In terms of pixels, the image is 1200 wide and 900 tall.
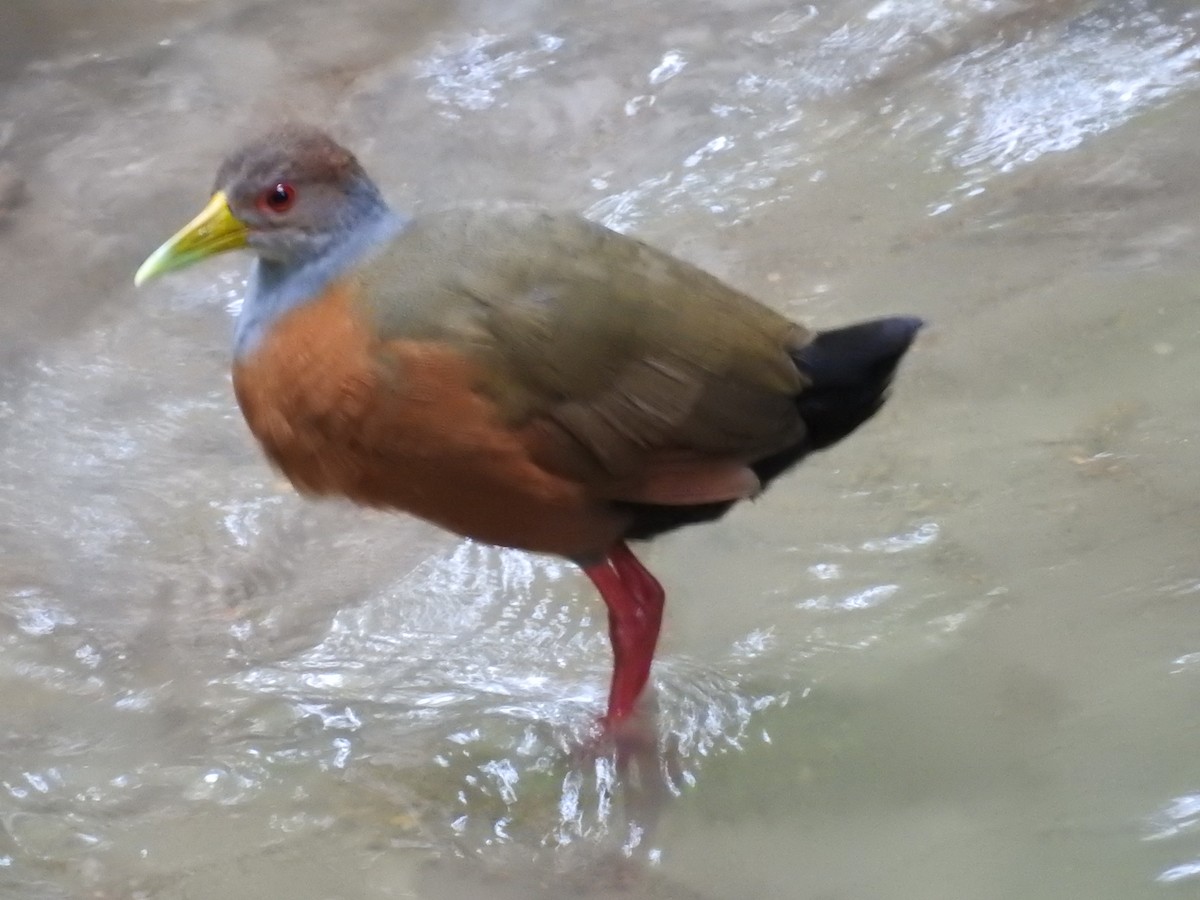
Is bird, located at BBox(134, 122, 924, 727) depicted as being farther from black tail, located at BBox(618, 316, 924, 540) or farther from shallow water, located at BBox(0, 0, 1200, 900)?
shallow water, located at BBox(0, 0, 1200, 900)

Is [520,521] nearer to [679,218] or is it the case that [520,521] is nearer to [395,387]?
[395,387]

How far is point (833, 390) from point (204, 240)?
1.18 meters

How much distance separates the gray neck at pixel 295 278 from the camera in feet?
7.41

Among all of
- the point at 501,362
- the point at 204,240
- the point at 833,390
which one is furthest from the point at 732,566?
the point at 204,240

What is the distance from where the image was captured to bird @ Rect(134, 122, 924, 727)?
2119mm

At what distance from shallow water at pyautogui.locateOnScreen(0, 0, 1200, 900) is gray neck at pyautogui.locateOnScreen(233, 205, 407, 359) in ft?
3.20

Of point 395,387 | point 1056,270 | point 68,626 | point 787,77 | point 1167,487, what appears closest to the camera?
point 395,387

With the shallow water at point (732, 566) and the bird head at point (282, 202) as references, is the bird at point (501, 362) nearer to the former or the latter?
the bird head at point (282, 202)

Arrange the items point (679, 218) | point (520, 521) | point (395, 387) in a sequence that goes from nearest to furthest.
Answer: point (395, 387)
point (520, 521)
point (679, 218)

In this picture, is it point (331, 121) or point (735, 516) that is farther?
point (331, 121)

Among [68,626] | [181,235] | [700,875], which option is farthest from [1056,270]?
[68,626]

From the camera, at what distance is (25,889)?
2332mm

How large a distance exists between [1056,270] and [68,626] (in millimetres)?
2817

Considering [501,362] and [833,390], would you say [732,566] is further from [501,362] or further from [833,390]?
[501,362]
